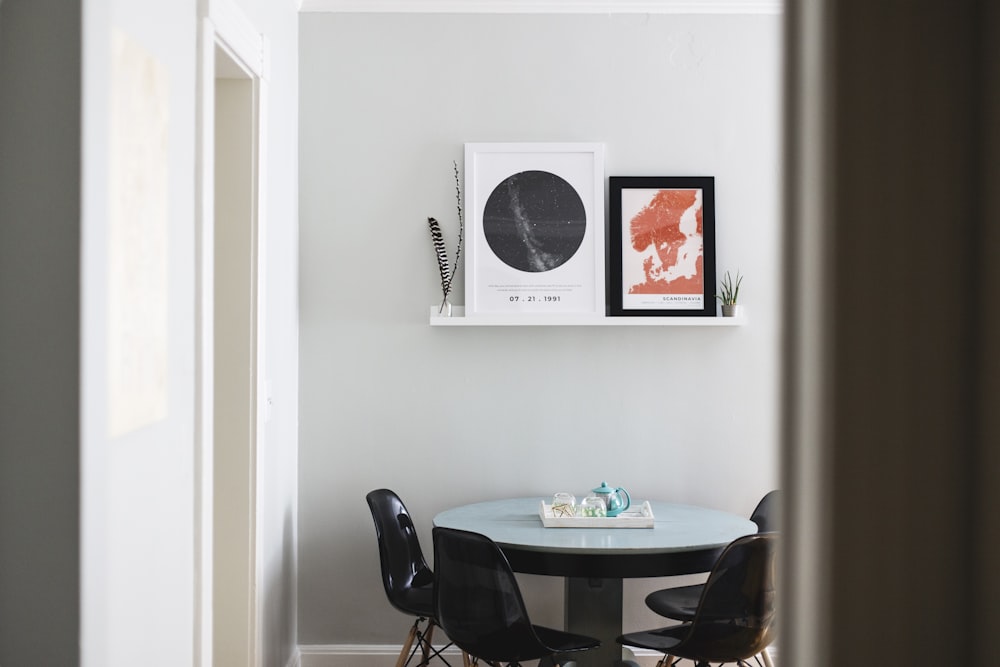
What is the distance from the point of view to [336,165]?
3.45 metres

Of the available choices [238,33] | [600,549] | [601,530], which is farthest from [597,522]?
[238,33]

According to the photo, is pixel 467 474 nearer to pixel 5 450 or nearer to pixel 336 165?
pixel 336 165

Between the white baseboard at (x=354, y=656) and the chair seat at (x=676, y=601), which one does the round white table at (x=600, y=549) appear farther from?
the white baseboard at (x=354, y=656)

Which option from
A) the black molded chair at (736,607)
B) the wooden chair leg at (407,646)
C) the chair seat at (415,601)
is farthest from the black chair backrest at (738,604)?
the wooden chair leg at (407,646)

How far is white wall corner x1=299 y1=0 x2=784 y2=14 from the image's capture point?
11.2 feet

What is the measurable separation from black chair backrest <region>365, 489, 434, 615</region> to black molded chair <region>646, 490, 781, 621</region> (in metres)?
0.83

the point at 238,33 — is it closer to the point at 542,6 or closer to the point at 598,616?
the point at 542,6

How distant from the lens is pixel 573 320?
336 cm

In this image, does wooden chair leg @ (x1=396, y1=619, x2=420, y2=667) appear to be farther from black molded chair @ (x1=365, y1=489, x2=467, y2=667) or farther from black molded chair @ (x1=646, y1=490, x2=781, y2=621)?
black molded chair @ (x1=646, y1=490, x2=781, y2=621)

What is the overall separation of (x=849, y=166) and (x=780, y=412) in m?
0.05

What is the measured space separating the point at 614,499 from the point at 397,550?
796mm

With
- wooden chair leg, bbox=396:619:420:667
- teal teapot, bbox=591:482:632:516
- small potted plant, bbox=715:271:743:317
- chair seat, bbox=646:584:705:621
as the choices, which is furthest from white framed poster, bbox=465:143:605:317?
wooden chair leg, bbox=396:619:420:667

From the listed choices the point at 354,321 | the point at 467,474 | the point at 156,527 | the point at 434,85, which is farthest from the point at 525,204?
the point at 156,527

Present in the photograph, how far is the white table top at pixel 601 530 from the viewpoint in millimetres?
2652
